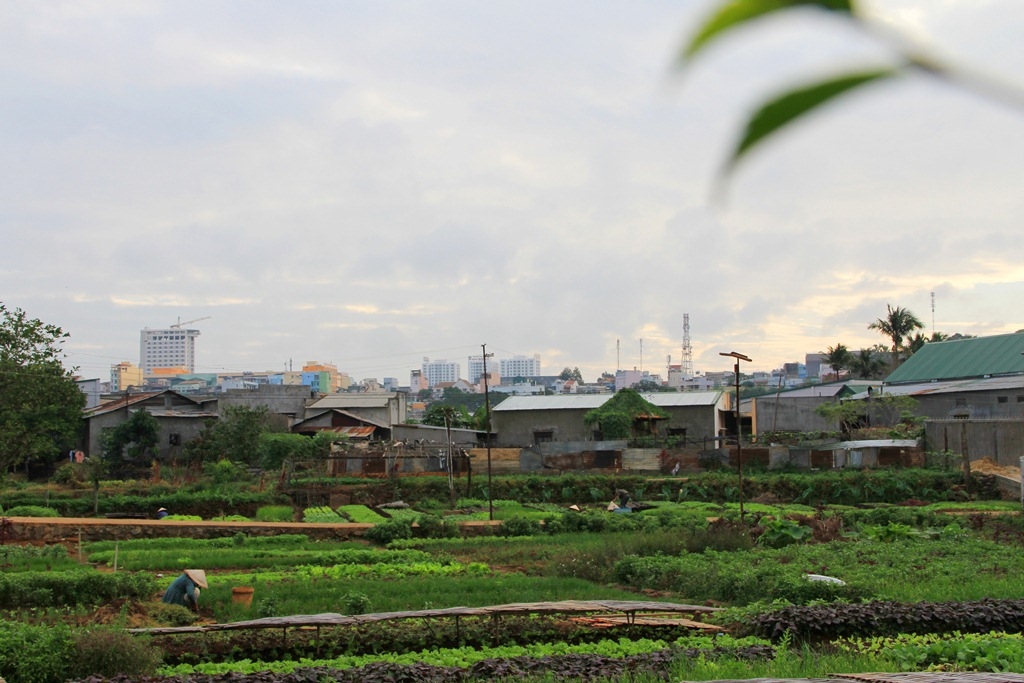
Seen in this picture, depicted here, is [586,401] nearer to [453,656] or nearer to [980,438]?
[980,438]

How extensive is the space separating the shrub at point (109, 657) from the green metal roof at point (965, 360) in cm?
3801

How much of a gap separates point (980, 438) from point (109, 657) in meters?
28.2

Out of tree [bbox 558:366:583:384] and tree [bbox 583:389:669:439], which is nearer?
tree [bbox 583:389:669:439]

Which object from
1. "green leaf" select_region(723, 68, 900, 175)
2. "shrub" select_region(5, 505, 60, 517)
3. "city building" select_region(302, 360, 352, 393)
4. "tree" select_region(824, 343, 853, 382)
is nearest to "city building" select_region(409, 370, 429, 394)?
"city building" select_region(302, 360, 352, 393)

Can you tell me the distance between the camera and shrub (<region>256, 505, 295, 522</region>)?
88.4ft

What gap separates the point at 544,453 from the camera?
36.3 m

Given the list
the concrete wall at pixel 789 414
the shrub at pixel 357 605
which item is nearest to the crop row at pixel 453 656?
the shrub at pixel 357 605

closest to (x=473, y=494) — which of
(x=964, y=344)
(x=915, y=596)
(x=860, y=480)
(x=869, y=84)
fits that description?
(x=860, y=480)

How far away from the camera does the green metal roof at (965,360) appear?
4031 centimetres

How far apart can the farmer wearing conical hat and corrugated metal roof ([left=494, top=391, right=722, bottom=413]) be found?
3086 centimetres

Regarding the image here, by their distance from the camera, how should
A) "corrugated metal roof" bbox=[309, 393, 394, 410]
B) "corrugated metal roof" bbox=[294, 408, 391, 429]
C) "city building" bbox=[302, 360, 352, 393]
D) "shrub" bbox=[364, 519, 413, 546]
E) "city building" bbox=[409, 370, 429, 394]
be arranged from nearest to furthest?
"shrub" bbox=[364, 519, 413, 546] → "corrugated metal roof" bbox=[294, 408, 391, 429] → "corrugated metal roof" bbox=[309, 393, 394, 410] → "city building" bbox=[302, 360, 352, 393] → "city building" bbox=[409, 370, 429, 394]

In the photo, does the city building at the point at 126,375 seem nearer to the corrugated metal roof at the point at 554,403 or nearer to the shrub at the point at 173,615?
the corrugated metal roof at the point at 554,403

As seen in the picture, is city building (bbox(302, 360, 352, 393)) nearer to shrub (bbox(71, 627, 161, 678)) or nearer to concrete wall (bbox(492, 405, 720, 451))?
concrete wall (bbox(492, 405, 720, 451))

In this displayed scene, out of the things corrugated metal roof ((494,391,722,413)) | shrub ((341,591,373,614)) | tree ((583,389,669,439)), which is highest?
corrugated metal roof ((494,391,722,413))
